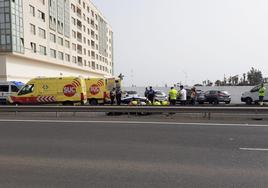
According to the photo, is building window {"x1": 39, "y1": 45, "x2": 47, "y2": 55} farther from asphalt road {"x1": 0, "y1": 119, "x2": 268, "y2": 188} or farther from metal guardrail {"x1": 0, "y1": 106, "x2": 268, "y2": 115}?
asphalt road {"x1": 0, "y1": 119, "x2": 268, "y2": 188}

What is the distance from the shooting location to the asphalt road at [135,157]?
16.8 feet

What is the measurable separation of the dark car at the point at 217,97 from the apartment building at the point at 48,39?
84.1ft

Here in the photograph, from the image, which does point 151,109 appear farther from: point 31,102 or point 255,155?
point 31,102

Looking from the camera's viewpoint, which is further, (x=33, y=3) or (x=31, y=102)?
(x=33, y=3)

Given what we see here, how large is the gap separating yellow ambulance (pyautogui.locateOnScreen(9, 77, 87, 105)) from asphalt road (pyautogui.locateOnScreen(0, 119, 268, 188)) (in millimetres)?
12569

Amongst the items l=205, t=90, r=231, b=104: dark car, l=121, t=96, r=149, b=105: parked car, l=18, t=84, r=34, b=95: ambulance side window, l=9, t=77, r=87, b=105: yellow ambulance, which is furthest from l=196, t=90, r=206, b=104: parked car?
l=18, t=84, r=34, b=95: ambulance side window

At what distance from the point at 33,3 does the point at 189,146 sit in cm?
4625

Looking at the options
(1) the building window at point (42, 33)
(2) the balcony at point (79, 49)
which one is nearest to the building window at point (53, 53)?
(1) the building window at point (42, 33)

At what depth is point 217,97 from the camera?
2964cm

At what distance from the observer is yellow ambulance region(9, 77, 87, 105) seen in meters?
23.1

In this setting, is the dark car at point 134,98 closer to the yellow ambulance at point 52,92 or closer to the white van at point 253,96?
the yellow ambulance at point 52,92

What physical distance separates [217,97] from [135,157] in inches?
957

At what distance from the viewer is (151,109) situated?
14211 millimetres

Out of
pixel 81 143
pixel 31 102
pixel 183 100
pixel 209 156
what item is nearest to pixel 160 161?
pixel 209 156
